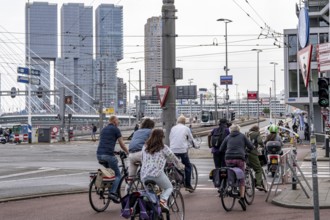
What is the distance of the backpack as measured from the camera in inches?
526

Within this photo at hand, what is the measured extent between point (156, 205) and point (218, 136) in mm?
5776

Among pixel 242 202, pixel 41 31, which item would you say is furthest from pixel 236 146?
pixel 41 31

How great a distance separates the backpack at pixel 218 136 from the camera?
43.9 feet

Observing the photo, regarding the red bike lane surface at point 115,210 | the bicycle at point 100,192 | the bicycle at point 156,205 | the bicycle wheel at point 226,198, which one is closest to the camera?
the bicycle at point 156,205

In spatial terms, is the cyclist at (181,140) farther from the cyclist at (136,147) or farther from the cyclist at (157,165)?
the cyclist at (157,165)

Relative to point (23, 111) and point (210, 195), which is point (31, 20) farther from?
point (23, 111)

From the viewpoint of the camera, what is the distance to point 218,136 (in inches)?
528

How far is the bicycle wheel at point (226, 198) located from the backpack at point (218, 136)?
2724 millimetres

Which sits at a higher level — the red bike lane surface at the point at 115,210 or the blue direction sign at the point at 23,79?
the blue direction sign at the point at 23,79

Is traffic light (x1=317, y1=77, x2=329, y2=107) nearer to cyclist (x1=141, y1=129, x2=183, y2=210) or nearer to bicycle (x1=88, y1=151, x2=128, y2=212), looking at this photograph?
cyclist (x1=141, y1=129, x2=183, y2=210)

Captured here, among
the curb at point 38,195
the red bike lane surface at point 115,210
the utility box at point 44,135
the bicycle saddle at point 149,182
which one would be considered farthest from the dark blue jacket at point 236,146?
the utility box at point 44,135

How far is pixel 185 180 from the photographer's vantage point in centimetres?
1309

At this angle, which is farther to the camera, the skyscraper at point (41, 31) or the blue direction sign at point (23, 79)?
the blue direction sign at point (23, 79)

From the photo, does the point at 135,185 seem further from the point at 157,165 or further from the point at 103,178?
the point at 157,165
